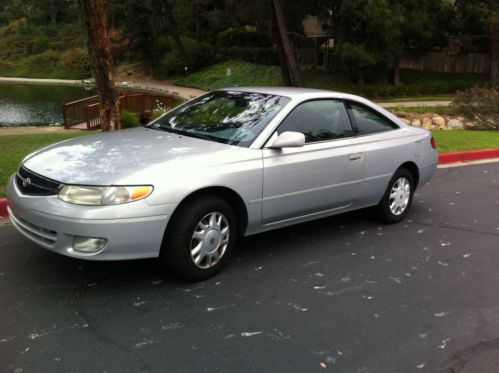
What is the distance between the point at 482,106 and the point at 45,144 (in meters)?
13.1

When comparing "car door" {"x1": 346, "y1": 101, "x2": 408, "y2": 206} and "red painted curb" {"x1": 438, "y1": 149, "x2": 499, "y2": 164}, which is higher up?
"car door" {"x1": 346, "y1": 101, "x2": 408, "y2": 206}

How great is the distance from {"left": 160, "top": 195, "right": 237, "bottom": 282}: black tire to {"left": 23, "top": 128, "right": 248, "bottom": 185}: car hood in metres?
0.32

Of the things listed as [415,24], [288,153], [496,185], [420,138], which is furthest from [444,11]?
[288,153]

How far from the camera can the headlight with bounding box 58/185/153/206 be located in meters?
3.73

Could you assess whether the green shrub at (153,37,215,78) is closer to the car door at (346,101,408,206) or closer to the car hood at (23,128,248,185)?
the car door at (346,101,408,206)

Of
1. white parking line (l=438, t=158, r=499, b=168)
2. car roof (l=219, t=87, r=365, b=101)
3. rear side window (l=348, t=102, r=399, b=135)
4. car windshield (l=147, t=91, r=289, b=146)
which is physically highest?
car roof (l=219, t=87, r=365, b=101)

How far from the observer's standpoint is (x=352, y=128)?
554 centimetres

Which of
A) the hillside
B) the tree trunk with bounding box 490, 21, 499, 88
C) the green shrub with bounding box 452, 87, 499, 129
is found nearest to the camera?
the green shrub with bounding box 452, 87, 499, 129

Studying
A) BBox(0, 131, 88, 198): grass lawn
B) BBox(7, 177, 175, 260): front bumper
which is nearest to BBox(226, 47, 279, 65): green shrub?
BBox(0, 131, 88, 198): grass lawn

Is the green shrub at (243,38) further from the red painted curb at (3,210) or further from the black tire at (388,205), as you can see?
the red painted curb at (3,210)

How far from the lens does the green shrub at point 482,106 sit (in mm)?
16281

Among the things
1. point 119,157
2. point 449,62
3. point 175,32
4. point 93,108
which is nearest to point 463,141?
point 119,157

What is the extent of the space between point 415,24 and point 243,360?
29954 mm

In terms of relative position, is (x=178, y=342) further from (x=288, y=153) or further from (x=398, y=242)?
(x=398, y=242)
